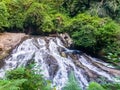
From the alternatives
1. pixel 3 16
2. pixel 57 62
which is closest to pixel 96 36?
pixel 57 62

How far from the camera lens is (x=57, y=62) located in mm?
12625

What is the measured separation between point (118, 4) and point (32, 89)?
1410 cm

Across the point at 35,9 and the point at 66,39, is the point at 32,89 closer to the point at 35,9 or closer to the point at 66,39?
the point at 66,39

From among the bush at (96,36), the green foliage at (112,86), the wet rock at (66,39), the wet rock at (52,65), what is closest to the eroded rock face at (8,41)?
the wet rock at (66,39)

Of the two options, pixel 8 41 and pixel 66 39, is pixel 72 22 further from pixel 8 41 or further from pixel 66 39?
pixel 8 41

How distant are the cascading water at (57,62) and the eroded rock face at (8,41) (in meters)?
0.38

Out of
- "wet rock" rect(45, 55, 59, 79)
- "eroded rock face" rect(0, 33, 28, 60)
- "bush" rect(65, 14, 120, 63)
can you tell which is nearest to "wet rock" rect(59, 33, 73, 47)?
"bush" rect(65, 14, 120, 63)

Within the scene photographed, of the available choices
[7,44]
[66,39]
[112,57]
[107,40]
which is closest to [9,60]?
Answer: [7,44]

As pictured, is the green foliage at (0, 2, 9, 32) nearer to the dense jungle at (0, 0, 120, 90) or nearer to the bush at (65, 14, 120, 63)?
the dense jungle at (0, 0, 120, 90)

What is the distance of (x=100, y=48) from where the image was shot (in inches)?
606

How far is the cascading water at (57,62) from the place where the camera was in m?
11.5

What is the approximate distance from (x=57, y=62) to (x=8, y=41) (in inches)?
163

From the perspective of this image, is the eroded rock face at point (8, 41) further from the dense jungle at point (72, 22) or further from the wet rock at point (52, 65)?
the wet rock at point (52, 65)

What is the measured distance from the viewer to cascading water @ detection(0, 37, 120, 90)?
453 inches
